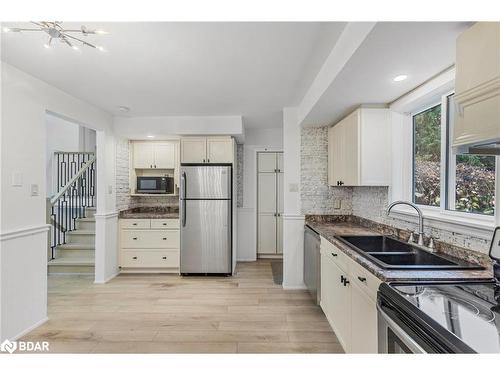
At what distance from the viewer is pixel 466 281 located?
52.3 inches

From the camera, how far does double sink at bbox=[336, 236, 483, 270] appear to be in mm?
1503

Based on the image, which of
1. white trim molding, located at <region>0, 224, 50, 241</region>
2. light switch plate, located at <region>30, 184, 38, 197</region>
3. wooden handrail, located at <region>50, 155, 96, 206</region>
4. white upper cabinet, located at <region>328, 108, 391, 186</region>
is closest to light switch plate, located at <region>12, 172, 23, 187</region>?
light switch plate, located at <region>30, 184, 38, 197</region>

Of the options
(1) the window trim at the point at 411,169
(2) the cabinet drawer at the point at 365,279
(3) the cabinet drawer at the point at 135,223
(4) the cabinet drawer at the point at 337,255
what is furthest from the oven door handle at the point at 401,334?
(3) the cabinet drawer at the point at 135,223

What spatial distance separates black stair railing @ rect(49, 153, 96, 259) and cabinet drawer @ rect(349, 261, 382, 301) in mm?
4698

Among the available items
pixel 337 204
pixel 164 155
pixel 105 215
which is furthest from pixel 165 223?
pixel 337 204

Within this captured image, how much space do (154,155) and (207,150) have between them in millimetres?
1044

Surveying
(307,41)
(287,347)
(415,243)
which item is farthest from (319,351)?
(307,41)

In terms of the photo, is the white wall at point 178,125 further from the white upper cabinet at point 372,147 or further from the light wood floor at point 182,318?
the light wood floor at point 182,318

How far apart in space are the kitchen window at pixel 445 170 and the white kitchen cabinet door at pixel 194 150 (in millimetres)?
2777

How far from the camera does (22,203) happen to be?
246cm

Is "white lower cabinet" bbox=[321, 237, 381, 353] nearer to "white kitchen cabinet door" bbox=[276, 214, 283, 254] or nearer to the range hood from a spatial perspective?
the range hood

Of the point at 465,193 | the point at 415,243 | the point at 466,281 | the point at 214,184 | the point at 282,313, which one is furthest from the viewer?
the point at 214,184
